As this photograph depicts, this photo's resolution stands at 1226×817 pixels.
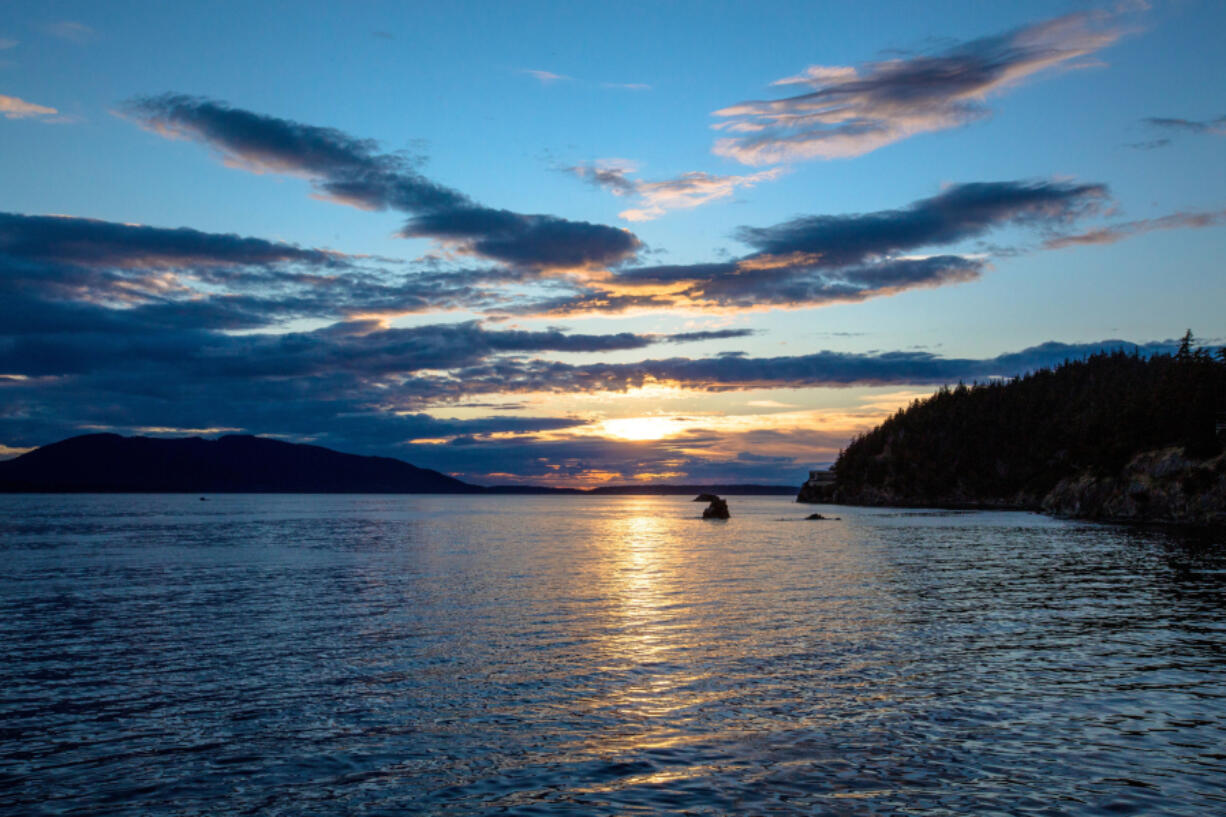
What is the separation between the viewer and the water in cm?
1470

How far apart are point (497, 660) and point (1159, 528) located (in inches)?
4463

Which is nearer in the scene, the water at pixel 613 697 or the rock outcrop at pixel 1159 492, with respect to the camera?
the water at pixel 613 697

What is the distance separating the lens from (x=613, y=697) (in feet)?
71.4

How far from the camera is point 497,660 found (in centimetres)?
2684

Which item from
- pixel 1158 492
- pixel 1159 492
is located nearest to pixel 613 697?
pixel 1159 492

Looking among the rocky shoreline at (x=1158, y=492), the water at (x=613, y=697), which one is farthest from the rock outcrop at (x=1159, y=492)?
the water at (x=613, y=697)

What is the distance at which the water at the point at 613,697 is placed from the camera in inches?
579

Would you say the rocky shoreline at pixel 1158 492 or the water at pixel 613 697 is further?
the rocky shoreline at pixel 1158 492

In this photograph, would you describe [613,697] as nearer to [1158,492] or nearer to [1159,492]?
[1159,492]

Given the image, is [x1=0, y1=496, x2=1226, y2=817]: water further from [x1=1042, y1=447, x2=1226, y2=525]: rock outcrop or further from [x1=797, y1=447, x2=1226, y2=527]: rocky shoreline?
[x1=1042, y1=447, x2=1226, y2=525]: rock outcrop

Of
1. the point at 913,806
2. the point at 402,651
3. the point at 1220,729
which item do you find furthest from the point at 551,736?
the point at 1220,729

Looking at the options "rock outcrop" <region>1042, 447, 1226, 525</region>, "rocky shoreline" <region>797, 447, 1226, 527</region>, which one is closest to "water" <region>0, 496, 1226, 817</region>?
"rocky shoreline" <region>797, 447, 1226, 527</region>

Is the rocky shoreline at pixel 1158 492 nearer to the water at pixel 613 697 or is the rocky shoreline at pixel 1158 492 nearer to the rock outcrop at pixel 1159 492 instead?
the rock outcrop at pixel 1159 492

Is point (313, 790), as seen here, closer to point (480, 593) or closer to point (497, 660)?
point (497, 660)
